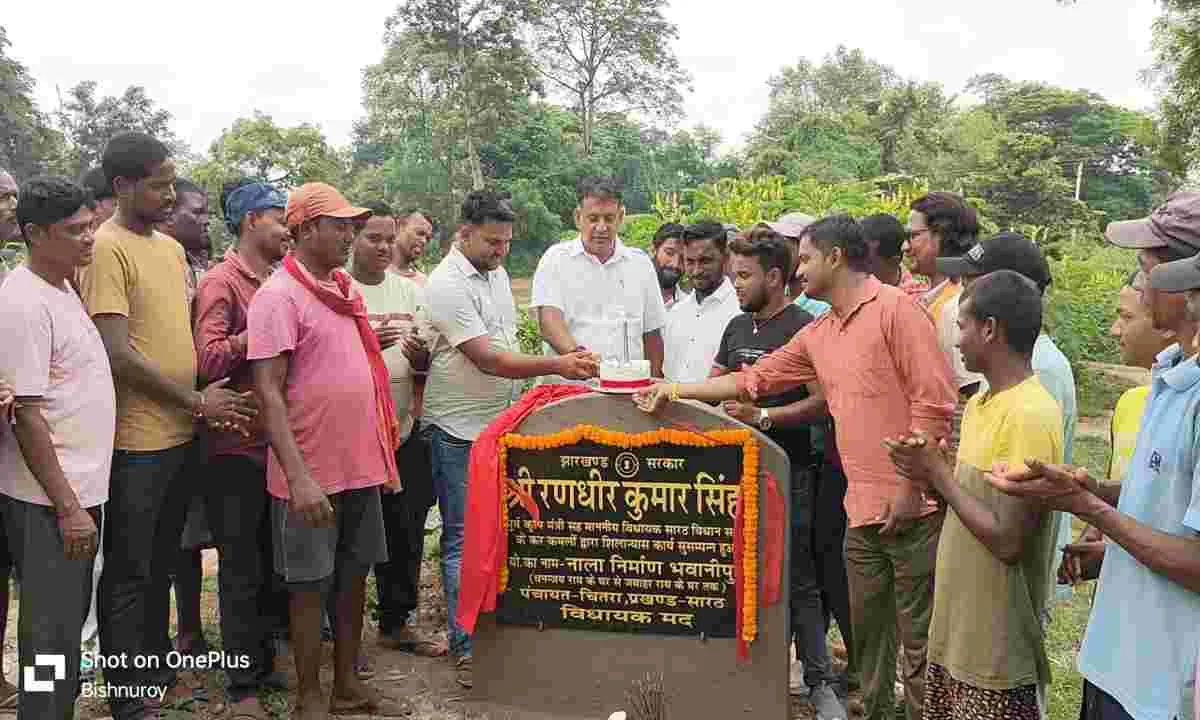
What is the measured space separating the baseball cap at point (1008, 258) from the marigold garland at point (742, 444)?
1.01 m

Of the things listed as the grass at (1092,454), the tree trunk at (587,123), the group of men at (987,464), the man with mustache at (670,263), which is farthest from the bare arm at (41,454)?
the tree trunk at (587,123)

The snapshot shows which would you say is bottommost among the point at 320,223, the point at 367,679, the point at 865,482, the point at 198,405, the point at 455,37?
the point at 367,679

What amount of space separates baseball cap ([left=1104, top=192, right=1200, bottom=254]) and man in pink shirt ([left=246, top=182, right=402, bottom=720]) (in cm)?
255

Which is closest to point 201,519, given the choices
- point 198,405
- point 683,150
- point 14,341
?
point 198,405

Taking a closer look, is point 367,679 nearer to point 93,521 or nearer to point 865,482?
point 93,521

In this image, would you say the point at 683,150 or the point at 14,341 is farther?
the point at 683,150

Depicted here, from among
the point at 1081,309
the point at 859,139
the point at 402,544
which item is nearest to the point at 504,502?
the point at 402,544

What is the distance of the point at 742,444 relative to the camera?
137 inches

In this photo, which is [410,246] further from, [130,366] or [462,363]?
[130,366]

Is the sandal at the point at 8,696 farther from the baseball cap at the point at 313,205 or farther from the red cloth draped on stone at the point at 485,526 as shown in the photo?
the baseball cap at the point at 313,205

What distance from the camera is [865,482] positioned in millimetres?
3293

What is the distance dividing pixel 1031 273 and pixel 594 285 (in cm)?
191

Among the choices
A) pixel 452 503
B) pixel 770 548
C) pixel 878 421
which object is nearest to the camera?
pixel 878 421

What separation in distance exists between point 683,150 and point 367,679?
125 ft
